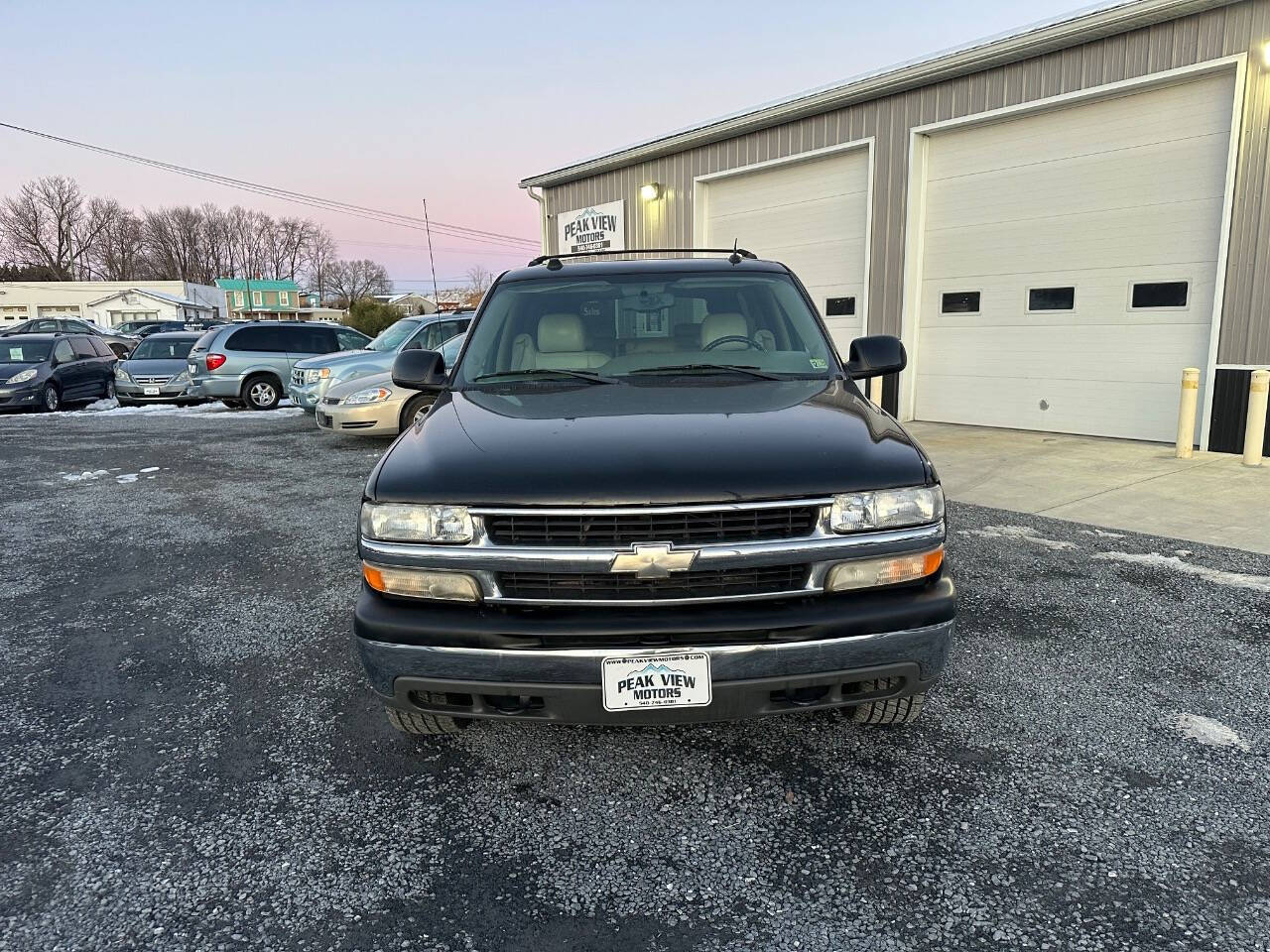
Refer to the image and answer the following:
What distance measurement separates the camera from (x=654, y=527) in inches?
87.5

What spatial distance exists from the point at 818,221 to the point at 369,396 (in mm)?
7101

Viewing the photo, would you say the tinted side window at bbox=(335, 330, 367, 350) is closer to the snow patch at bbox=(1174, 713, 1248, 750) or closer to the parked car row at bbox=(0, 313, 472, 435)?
the parked car row at bbox=(0, 313, 472, 435)

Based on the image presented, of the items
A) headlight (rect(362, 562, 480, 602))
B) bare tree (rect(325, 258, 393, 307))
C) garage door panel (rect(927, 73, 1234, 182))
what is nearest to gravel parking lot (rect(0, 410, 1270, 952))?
headlight (rect(362, 562, 480, 602))

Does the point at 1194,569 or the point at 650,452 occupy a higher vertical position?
the point at 650,452

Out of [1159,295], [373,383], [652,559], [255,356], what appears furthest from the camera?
[255,356]

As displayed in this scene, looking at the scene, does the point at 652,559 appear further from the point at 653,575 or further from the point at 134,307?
the point at 134,307

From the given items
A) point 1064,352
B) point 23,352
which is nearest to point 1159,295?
point 1064,352

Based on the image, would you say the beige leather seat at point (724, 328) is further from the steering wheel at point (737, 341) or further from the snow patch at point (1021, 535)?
the snow patch at point (1021, 535)

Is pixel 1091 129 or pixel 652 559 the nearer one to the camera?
pixel 652 559

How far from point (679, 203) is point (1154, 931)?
13685mm

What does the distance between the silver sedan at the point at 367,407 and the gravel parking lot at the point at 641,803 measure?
5469 mm

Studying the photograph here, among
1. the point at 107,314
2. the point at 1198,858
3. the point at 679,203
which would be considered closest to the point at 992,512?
the point at 1198,858

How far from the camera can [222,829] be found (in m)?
2.39

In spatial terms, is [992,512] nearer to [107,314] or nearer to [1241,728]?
[1241,728]
